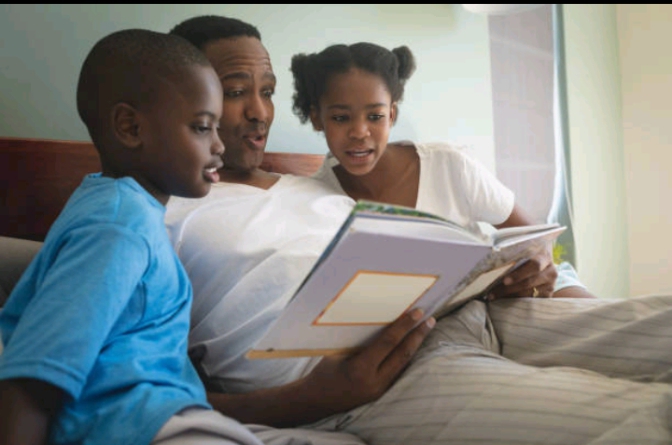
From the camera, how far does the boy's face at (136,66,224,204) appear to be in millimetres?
839

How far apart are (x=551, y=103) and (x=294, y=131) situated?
1426 mm

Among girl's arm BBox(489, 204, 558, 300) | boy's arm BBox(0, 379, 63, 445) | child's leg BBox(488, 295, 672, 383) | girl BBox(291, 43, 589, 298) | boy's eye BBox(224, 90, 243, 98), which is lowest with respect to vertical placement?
child's leg BBox(488, 295, 672, 383)

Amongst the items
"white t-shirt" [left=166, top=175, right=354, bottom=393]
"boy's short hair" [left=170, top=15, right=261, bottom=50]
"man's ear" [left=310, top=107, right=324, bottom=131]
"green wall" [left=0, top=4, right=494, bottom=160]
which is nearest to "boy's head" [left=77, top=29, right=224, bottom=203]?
"white t-shirt" [left=166, top=175, right=354, bottom=393]

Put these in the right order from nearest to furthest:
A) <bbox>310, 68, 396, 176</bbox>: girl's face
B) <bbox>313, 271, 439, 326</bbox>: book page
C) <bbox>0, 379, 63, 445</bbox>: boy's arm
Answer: <bbox>0, 379, 63, 445</bbox>: boy's arm, <bbox>313, 271, 439, 326</bbox>: book page, <bbox>310, 68, 396, 176</bbox>: girl's face

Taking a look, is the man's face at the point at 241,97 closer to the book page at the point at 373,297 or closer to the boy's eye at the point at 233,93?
the boy's eye at the point at 233,93

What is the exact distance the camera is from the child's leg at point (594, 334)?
0.94 metres

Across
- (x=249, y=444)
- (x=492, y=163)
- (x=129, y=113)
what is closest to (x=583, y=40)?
(x=492, y=163)

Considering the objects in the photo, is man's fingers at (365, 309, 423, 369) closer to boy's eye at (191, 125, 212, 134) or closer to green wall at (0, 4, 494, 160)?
boy's eye at (191, 125, 212, 134)

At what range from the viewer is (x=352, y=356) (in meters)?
0.88

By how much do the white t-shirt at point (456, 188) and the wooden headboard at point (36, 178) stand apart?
0.49 m

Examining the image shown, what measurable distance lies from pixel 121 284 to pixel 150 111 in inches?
11.2

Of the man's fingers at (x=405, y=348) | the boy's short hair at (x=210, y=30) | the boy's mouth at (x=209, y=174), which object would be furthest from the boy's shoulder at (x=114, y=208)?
the boy's short hair at (x=210, y=30)

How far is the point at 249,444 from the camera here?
66 cm

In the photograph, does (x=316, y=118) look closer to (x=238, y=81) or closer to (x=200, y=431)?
(x=238, y=81)
